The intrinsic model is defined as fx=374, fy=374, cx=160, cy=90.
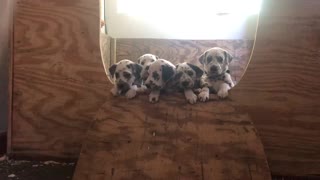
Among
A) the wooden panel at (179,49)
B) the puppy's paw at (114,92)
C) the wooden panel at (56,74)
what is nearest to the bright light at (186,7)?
the wooden panel at (179,49)

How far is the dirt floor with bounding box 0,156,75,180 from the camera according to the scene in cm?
220

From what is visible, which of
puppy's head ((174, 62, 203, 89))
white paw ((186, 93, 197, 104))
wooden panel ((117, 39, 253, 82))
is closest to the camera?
white paw ((186, 93, 197, 104))

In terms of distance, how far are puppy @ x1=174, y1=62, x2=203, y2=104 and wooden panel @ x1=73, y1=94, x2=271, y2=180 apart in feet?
0.25

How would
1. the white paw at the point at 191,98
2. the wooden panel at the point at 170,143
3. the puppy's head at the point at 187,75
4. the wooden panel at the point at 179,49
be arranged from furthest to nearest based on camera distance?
the wooden panel at the point at 179,49 < the puppy's head at the point at 187,75 < the white paw at the point at 191,98 < the wooden panel at the point at 170,143

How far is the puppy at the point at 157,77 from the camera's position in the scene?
7.28 feet

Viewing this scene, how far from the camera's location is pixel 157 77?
2227 millimetres

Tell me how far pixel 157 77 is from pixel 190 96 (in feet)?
0.74

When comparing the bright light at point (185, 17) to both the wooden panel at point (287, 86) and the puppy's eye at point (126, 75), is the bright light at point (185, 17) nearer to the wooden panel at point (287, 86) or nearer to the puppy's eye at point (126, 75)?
the wooden panel at point (287, 86)

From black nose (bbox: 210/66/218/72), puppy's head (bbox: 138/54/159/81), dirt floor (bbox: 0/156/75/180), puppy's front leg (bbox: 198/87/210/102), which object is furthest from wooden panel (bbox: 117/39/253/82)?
dirt floor (bbox: 0/156/75/180)

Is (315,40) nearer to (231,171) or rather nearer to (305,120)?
(305,120)

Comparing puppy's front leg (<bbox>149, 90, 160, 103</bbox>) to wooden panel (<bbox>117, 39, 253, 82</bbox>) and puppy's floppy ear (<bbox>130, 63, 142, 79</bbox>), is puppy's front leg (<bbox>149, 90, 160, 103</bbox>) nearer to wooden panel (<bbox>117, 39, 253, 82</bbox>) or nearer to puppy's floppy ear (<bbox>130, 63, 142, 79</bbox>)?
puppy's floppy ear (<bbox>130, 63, 142, 79</bbox>)

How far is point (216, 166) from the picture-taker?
1.82 m

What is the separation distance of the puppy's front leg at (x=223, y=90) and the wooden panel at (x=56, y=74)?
0.72m

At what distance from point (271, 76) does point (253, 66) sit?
124mm
